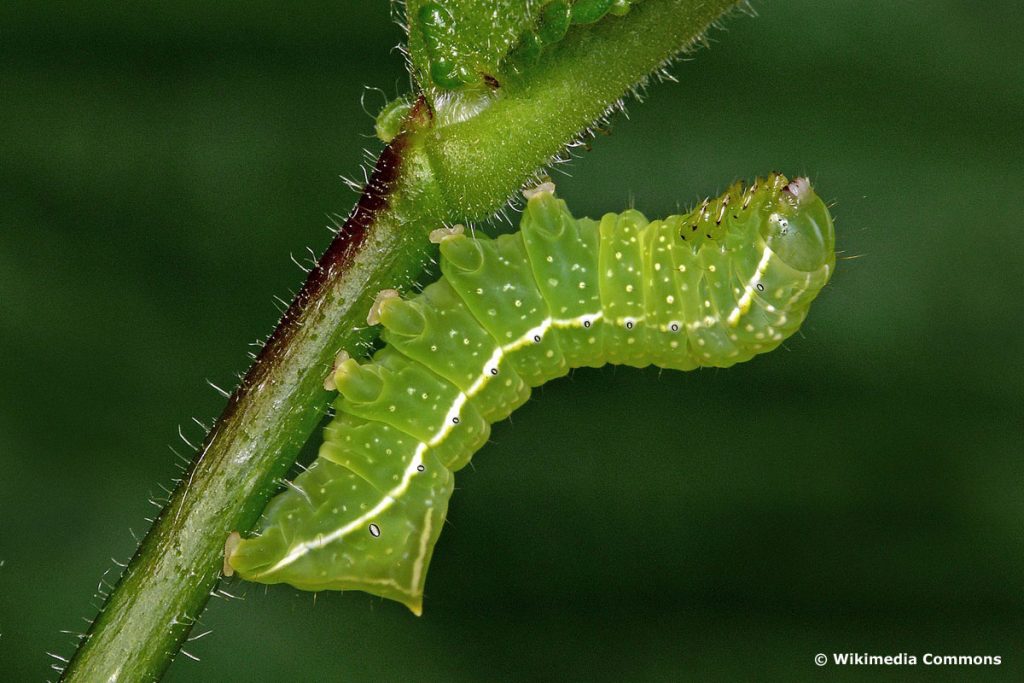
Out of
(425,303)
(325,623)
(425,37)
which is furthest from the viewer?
(325,623)

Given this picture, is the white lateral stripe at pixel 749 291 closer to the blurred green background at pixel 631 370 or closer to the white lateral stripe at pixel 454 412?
the white lateral stripe at pixel 454 412

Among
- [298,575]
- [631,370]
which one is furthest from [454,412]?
[631,370]

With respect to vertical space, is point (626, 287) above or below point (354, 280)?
above

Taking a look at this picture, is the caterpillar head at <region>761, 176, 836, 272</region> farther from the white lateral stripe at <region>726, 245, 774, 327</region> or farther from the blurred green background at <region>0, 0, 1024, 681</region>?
the blurred green background at <region>0, 0, 1024, 681</region>

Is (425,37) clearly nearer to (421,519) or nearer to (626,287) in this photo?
Result: (626,287)

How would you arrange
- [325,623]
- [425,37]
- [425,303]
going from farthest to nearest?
1. [325,623]
2. [425,303]
3. [425,37]

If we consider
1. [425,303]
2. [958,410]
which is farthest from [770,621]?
[425,303]

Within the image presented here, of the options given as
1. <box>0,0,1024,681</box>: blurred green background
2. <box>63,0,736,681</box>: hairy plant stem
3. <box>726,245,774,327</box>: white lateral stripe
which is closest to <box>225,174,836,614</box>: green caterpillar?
<box>726,245,774,327</box>: white lateral stripe
